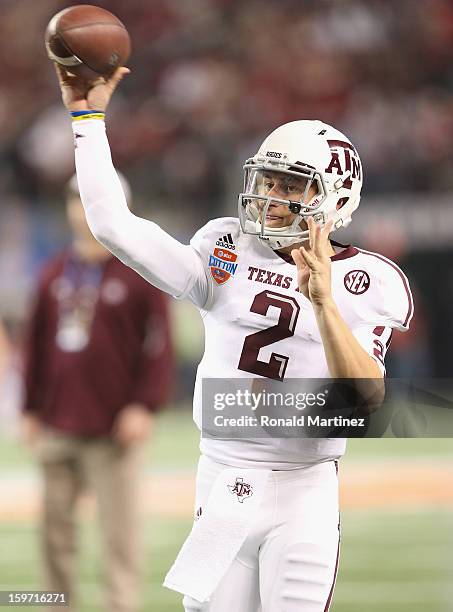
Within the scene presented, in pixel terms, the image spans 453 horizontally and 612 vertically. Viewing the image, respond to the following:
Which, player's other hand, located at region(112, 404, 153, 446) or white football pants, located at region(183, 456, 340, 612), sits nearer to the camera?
white football pants, located at region(183, 456, 340, 612)

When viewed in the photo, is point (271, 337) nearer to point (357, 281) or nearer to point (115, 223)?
point (357, 281)

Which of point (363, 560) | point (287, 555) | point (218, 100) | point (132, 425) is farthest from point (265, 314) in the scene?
point (218, 100)

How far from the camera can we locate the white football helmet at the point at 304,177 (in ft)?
9.10

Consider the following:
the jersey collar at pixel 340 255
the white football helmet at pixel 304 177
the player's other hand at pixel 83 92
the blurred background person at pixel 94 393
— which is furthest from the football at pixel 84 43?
the blurred background person at pixel 94 393

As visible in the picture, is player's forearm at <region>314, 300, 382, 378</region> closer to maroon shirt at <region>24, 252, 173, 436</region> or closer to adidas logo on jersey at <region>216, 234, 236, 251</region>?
adidas logo on jersey at <region>216, 234, 236, 251</region>

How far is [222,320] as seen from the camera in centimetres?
280

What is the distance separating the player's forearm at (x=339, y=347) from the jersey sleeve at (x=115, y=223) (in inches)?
15.1

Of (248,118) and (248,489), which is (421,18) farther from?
(248,489)

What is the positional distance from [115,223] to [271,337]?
46 cm

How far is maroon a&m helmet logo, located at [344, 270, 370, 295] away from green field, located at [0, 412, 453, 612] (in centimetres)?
253

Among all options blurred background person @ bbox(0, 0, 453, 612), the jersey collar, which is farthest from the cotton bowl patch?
blurred background person @ bbox(0, 0, 453, 612)

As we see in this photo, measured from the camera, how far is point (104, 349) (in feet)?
14.7

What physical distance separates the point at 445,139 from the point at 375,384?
430 inches

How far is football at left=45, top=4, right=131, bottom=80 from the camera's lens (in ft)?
8.76
